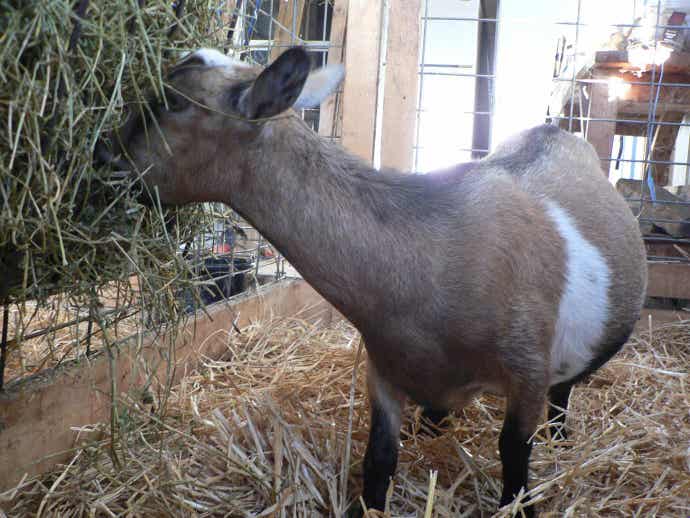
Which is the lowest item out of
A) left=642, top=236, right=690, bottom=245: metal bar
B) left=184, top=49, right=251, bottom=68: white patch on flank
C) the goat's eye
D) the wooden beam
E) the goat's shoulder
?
the wooden beam

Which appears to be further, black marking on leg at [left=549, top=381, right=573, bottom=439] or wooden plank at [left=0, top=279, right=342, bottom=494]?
black marking on leg at [left=549, top=381, right=573, bottom=439]

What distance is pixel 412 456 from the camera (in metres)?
2.42

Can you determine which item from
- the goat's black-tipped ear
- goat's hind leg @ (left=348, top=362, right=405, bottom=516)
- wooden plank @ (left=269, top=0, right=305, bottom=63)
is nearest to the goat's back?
goat's hind leg @ (left=348, top=362, right=405, bottom=516)

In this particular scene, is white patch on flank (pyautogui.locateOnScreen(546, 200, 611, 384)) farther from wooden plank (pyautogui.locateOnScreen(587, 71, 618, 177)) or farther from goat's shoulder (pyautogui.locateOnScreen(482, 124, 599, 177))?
wooden plank (pyautogui.locateOnScreen(587, 71, 618, 177))

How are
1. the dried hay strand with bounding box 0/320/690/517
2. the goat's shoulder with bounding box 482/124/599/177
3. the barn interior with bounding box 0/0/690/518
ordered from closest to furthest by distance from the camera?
the barn interior with bounding box 0/0/690/518
the dried hay strand with bounding box 0/320/690/517
the goat's shoulder with bounding box 482/124/599/177

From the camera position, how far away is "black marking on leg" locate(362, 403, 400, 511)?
211 centimetres

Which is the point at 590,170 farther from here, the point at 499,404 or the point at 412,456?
the point at 412,456

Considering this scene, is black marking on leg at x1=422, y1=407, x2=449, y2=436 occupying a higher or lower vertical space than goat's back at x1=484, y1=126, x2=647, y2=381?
lower

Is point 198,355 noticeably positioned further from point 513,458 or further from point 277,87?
point 277,87

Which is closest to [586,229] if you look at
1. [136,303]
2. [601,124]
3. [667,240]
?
[136,303]

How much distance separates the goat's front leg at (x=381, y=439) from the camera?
2.11m

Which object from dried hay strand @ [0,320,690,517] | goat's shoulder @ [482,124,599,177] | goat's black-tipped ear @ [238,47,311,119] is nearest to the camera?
goat's black-tipped ear @ [238,47,311,119]

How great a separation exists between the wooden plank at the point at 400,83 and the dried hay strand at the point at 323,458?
3.73 feet

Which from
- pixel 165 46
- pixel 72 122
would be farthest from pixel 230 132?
pixel 72 122
